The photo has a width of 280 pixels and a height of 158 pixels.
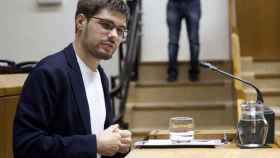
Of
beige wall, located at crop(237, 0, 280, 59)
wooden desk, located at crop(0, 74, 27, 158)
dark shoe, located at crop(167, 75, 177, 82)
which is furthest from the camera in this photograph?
beige wall, located at crop(237, 0, 280, 59)

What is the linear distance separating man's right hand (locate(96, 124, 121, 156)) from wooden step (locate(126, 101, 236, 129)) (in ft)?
10.0

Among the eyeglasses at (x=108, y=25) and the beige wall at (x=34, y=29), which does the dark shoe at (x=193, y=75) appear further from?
the eyeglasses at (x=108, y=25)

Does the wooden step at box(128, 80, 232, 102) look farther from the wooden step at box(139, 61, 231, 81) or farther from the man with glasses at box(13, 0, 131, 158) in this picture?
the man with glasses at box(13, 0, 131, 158)

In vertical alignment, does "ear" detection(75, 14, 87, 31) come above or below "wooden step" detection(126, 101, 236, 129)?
above

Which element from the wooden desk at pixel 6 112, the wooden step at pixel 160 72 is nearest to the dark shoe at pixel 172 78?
the wooden step at pixel 160 72

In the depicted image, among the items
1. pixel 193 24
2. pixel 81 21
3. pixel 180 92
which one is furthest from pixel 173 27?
pixel 81 21

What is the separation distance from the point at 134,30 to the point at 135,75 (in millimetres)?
897

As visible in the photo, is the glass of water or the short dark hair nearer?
the short dark hair

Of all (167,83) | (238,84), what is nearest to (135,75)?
(167,83)

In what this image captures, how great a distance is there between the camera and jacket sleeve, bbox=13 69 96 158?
1.51 metres

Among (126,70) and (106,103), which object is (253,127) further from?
(126,70)

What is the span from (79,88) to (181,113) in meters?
3.14

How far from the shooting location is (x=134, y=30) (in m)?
4.46

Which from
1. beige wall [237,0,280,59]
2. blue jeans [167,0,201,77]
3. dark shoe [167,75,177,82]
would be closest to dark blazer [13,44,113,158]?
blue jeans [167,0,201,77]
